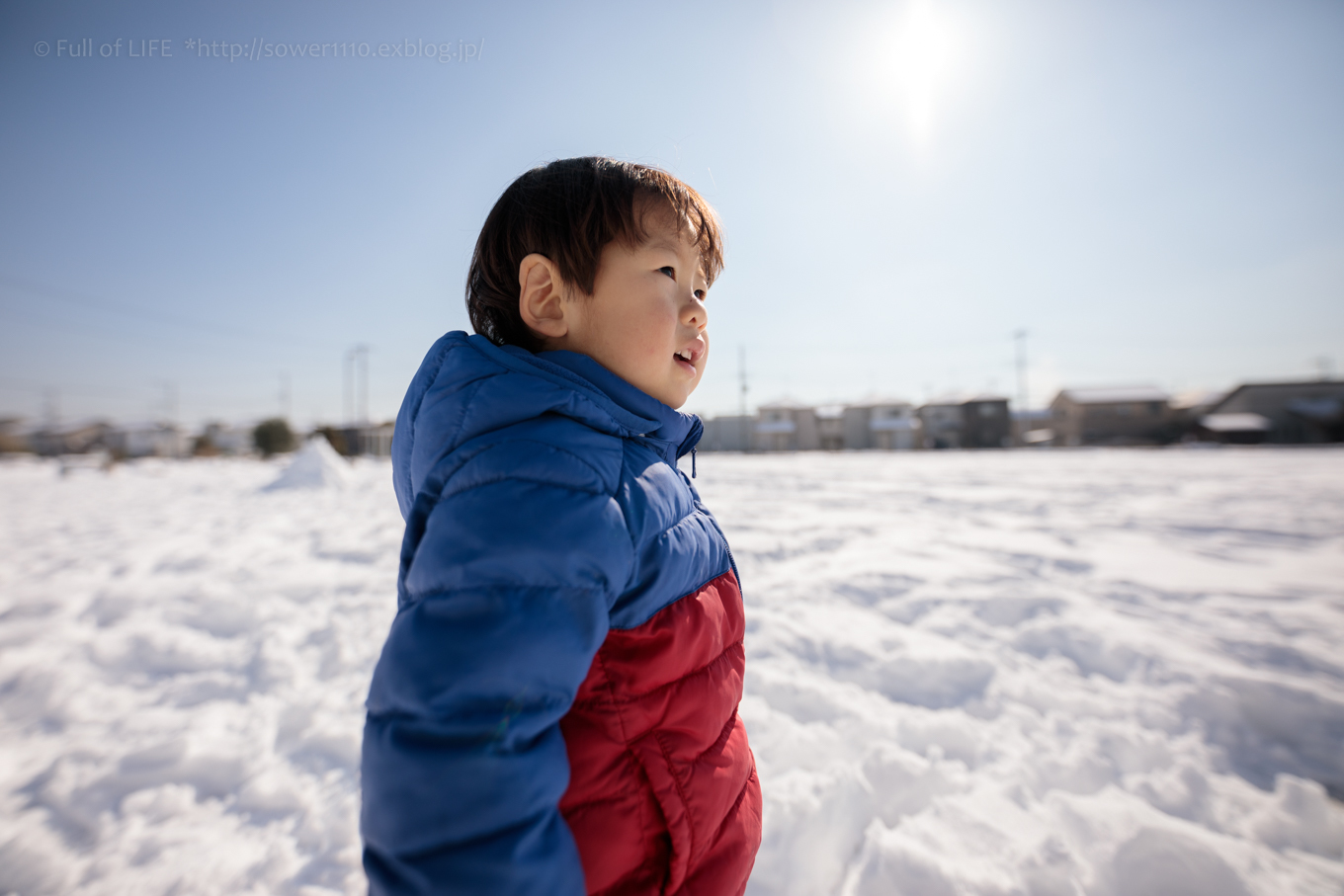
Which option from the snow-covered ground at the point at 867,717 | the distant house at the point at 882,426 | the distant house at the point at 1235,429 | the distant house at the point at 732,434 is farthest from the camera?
the distant house at the point at 882,426

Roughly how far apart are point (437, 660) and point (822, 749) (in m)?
1.33

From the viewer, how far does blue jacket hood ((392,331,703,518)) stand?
669 millimetres

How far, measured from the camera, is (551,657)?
54cm

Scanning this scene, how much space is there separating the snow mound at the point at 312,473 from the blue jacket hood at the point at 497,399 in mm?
9411

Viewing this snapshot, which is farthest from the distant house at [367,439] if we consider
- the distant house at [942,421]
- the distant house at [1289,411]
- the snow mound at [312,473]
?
the distant house at [1289,411]

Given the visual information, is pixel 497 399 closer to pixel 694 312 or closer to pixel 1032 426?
pixel 694 312

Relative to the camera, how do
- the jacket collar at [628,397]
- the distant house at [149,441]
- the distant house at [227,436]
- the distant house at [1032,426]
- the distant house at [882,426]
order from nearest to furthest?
the jacket collar at [628,397] → the distant house at [1032,426] → the distant house at [882,426] → the distant house at [149,441] → the distant house at [227,436]

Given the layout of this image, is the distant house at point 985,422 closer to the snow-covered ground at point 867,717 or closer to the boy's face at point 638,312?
the snow-covered ground at point 867,717

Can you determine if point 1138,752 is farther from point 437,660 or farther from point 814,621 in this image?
point 437,660

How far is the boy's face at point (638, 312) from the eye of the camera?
82cm

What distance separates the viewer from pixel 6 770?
141 centimetres

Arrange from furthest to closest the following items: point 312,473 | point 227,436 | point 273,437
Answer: point 227,436 → point 273,437 → point 312,473

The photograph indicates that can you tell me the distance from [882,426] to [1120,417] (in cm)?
1254

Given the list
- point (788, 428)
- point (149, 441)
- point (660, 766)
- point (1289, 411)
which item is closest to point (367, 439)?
point (788, 428)
